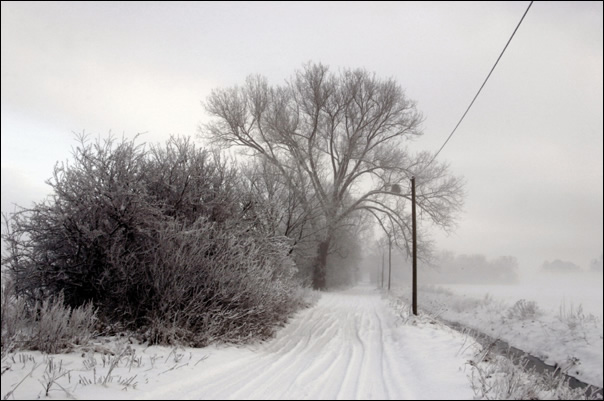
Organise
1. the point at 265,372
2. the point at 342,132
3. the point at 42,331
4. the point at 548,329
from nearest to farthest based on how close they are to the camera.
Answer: the point at 42,331
the point at 265,372
the point at 548,329
the point at 342,132

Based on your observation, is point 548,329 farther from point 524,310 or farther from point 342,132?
point 342,132

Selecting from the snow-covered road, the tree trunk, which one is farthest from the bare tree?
the snow-covered road

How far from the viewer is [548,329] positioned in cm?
945

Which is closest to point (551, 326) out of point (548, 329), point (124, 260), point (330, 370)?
point (548, 329)

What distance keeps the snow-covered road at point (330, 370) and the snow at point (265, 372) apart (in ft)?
0.04

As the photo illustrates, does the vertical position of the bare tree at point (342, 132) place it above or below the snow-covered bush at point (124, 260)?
above

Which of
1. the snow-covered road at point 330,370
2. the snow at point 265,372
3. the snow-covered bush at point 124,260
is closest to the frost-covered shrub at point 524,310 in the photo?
the snow-covered road at point 330,370

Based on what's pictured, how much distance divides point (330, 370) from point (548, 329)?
709 centimetres

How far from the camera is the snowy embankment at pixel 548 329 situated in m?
4.97

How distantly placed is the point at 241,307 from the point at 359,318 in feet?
19.7

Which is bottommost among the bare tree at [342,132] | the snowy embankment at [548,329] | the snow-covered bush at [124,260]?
the snowy embankment at [548,329]

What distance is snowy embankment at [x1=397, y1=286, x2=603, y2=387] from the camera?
→ 16.3ft

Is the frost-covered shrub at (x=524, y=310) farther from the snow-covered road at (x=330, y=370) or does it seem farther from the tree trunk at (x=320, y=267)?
the tree trunk at (x=320, y=267)

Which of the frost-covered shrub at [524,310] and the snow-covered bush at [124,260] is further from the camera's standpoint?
Answer: the frost-covered shrub at [524,310]
